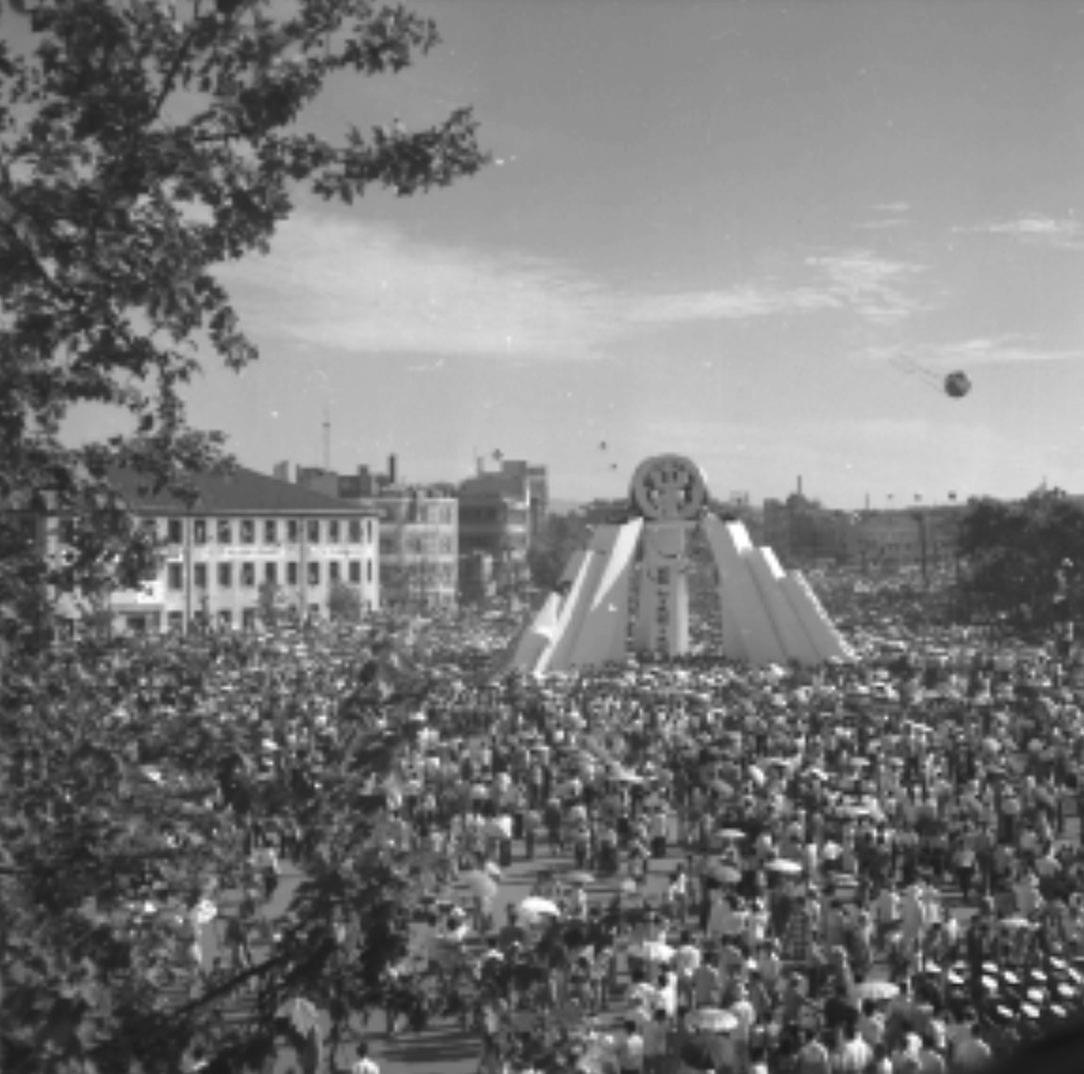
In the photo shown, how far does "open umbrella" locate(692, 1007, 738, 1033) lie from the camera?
11602 millimetres

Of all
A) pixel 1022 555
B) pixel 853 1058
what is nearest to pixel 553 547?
pixel 1022 555

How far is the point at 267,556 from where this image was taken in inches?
2803

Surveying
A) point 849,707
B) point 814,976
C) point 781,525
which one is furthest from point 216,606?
point 781,525

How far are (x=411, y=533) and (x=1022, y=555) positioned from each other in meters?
43.5

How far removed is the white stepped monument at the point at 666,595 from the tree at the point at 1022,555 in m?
23.2

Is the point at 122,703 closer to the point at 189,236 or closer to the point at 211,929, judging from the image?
the point at 189,236

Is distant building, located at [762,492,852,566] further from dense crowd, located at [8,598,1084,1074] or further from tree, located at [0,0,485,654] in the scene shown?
tree, located at [0,0,485,654]

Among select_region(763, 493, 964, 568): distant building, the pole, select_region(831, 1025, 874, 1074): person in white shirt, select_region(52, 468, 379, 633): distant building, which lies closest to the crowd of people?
select_region(831, 1025, 874, 1074): person in white shirt

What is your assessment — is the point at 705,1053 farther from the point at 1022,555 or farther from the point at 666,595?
the point at 1022,555

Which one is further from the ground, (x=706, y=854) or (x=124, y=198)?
(x=124, y=198)

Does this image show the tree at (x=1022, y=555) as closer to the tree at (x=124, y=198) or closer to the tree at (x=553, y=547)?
the tree at (x=553, y=547)

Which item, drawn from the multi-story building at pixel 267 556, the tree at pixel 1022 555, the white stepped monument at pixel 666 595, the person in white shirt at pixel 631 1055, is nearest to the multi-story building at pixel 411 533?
the multi-story building at pixel 267 556

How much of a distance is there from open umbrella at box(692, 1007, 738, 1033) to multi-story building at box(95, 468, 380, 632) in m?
52.2

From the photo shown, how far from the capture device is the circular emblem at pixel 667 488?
1892 inches
